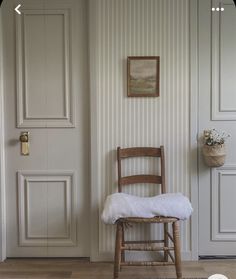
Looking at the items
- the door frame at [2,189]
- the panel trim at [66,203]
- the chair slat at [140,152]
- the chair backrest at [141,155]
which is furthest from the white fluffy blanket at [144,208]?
the door frame at [2,189]

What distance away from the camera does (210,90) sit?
2744 millimetres

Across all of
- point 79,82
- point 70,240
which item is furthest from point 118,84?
point 70,240

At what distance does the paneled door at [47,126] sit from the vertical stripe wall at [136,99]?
117mm

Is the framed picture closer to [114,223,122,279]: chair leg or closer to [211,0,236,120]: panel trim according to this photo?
[211,0,236,120]: panel trim

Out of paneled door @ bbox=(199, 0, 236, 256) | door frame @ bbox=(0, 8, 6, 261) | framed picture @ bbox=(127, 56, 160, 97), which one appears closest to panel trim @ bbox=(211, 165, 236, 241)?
paneled door @ bbox=(199, 0, 236, 256)

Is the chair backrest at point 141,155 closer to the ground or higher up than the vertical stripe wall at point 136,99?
closer to the ground

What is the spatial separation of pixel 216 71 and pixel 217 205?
3.25 ft

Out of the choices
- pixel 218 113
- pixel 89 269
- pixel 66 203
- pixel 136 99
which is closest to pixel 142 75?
pixel 136 99

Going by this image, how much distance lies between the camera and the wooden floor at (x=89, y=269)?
2.53m

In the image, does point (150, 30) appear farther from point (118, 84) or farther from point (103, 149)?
point (103, 149)

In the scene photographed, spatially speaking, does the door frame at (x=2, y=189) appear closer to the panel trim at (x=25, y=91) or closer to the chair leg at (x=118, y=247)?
the panel trim at (x=25, y=91)

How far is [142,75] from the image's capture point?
2.70 m

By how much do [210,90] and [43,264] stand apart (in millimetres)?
1766

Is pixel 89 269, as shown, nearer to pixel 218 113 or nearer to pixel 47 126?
pixel 47 126
